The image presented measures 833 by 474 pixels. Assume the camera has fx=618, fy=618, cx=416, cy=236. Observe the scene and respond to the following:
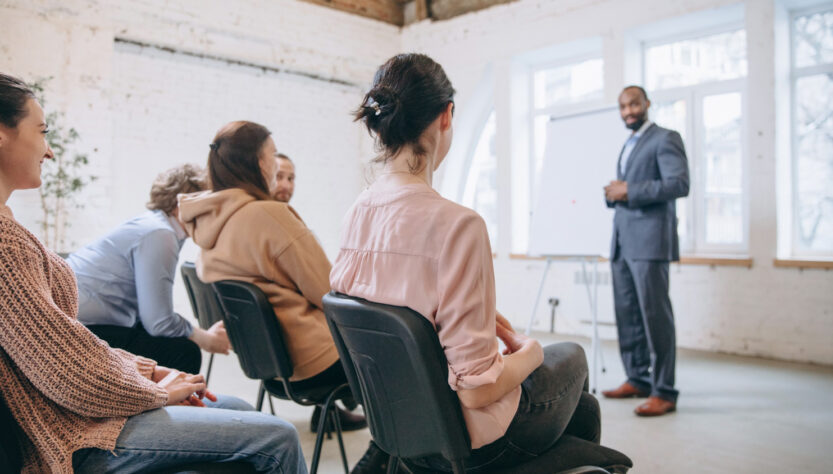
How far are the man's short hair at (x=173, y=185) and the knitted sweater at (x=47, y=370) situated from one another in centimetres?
117

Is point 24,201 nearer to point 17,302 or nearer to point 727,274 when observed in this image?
point 17,302

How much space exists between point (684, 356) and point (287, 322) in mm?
3599

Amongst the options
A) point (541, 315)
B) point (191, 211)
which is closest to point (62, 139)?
point (191, 211)

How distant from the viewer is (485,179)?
6859 mm

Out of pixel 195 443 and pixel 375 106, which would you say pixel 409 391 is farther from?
pixel 375 106

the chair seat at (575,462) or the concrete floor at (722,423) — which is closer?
Answer: the chair seat at (575,462)

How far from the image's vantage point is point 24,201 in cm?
455

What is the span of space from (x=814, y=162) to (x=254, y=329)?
4361mm

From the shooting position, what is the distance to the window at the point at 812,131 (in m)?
4.41

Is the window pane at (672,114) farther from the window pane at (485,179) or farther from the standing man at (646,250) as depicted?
the standing man at (646,250)

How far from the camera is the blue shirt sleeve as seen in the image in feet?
6.84

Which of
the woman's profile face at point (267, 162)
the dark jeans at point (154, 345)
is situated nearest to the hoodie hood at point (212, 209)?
the woman's profile face at point (267, 162)

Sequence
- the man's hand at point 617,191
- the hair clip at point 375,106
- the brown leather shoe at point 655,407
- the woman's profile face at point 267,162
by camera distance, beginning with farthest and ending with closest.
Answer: the man's hand at point 617,191 → the brown leather shoe at point 655,407 → the woman's profile face at point 267,162 → the hair clip at point 375,106

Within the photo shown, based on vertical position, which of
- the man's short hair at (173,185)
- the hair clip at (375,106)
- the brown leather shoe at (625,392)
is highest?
the hair clip at (375,106)
